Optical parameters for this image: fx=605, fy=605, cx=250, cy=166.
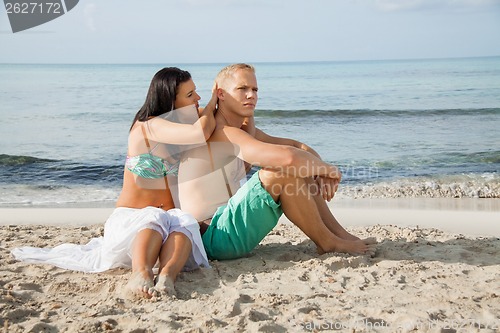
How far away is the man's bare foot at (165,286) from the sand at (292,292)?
57 millimetres

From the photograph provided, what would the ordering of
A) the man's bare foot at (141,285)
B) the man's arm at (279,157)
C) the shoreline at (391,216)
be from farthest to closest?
the shoreline at (391,216) → the man's arm at (279,157) → the man's bare foot at (141,285)

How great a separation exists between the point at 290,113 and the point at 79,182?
9.54m

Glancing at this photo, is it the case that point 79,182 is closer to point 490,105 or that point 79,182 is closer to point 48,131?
point 48,131

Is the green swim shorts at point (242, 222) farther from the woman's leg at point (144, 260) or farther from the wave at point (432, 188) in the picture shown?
the wave at point (432, 188)

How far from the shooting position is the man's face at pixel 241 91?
13.5 feet

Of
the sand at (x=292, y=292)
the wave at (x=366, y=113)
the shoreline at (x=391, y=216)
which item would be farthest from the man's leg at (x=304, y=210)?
the wave at (x=366, y=113)

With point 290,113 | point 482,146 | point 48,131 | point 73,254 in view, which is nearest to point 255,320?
point 73,254

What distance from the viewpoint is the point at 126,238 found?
151 inches

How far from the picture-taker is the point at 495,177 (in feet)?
30.2

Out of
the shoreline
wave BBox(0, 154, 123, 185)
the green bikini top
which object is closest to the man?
the green bikini top

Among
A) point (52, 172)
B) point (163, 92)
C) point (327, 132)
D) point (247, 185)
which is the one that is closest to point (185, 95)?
point (163, 92)

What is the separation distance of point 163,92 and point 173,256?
1109 mm

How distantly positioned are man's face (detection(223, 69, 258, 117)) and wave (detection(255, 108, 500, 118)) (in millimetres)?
13272

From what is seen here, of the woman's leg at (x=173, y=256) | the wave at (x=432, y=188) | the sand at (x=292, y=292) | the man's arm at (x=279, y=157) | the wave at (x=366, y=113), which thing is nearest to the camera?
the sand at (x=292, y=292)
